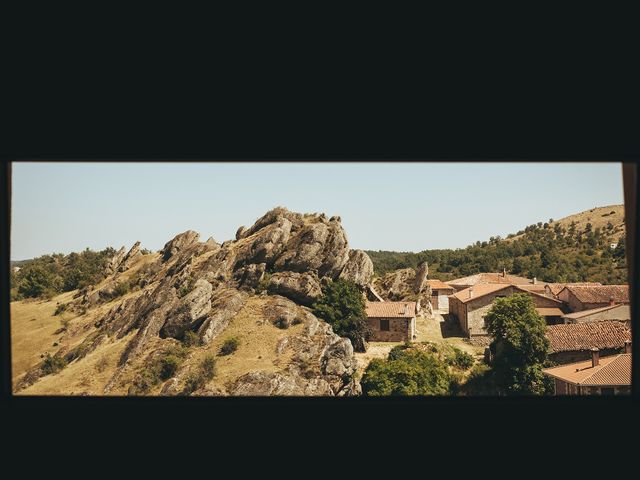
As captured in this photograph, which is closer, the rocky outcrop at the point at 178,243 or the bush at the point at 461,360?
the bush at the point at 461,360

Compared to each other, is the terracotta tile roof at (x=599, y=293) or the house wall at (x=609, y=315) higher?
the terracotta tile roof at (x=599, y=293)

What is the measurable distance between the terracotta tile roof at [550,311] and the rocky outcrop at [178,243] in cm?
1963

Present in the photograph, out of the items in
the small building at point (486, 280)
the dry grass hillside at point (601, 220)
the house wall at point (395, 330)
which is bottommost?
the house wall at point (395, 330)

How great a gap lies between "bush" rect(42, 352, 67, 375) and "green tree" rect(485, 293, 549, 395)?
18694 mm

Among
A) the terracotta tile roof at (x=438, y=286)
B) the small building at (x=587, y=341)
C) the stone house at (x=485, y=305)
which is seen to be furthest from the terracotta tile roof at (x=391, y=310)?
the terracotta tile roof at (x=438, y=286)

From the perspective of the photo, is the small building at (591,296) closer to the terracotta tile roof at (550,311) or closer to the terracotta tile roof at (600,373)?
the terracotta tile roof at (550,311)

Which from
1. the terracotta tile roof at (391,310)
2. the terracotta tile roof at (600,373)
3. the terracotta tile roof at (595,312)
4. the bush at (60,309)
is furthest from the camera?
the bush at (60,309)

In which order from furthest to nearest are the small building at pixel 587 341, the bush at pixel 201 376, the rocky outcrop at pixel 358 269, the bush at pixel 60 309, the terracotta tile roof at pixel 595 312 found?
the bush at pixel 60 309, the rocky outcrop at pixel 358 269, the terracotta tile roof at pixel 595 312, the small building at pixel 587 341, the bush at pixel 201 376

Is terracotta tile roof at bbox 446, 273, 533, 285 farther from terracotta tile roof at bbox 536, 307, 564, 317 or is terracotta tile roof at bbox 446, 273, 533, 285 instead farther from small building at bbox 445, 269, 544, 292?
terracotta tile roof at bbox 536, 307, 564, 317

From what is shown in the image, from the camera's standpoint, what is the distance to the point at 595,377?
15.7 meters

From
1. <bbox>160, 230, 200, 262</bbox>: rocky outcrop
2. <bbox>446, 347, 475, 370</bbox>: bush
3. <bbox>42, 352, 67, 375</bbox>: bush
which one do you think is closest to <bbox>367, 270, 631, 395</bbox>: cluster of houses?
<bbox>446, 347, 475, 370</bbox>: bush

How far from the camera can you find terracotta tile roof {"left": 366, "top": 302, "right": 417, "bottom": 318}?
26.7 meters

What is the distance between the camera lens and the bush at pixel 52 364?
22609mm
